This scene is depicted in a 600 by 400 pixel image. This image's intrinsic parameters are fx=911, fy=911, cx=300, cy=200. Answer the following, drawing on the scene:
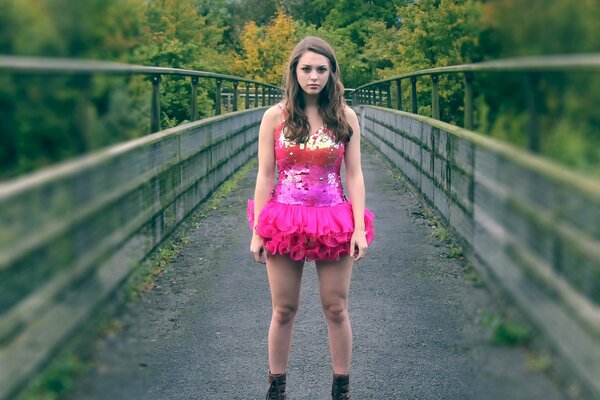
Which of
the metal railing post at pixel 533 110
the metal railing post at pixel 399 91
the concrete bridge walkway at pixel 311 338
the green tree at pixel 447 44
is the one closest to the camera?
the metal railing post at pixel 533 110

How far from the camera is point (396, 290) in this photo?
20.4 ft

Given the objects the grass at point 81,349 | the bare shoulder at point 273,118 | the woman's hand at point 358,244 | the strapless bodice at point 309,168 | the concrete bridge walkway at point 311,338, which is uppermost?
the bare shoulder at point 273,118

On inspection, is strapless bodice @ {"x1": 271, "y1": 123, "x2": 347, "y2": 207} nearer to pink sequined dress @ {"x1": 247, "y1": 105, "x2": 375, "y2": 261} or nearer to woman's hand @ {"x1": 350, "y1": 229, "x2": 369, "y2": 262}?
pink sequined dress @ {"x1": 247, "y1": 105, "x2": 375, "y2": 261}

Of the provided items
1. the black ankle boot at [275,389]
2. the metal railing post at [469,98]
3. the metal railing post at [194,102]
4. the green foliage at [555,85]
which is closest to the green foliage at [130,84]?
the green foliage at [555,85]

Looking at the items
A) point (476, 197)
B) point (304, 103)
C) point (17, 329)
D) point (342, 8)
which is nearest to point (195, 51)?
point (304, 103)

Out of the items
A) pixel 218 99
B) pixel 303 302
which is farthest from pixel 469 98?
pixel 218 99

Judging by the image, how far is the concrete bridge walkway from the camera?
93.7 inches

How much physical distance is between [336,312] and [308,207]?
510mm

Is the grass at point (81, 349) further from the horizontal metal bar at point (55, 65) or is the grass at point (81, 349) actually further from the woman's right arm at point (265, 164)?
the woman's right arm at point (265, 164)

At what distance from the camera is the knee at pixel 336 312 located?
406 centimetres

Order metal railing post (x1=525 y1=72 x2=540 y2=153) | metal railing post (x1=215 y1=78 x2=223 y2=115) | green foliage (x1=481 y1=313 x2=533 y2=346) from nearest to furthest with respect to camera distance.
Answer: metal railing post (x1=525 y1=72 x2=540 y2=153), green foliage (x1=481 y1=313 x2=533 y2=346), metal railing post (x1=215 y1=78 x2=223 y2=115)

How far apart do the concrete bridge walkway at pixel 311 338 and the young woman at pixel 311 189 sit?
533 mm

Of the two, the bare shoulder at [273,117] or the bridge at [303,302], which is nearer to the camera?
the bridge at [303,302]

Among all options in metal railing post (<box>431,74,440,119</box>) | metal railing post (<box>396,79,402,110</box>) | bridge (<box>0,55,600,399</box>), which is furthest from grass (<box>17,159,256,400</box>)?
metal railing post (<box>396,79,402,110</box>)
